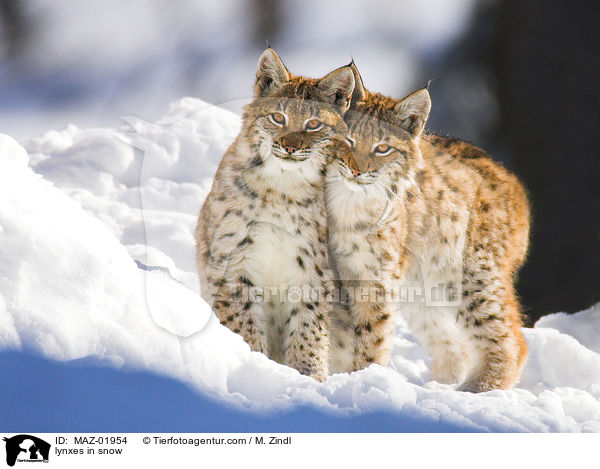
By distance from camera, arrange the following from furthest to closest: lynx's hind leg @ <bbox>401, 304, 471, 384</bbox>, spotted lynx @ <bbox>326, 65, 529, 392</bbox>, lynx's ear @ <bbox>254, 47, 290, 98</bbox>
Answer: lynx's hind leg @ <bbox>401, 304, 471, 384</bbox>, spotted lynx @ <bbox>326, 65, 529, 392</bbox>, lynx's ear @ <bbox>254, 47, 290, 98</bbox>

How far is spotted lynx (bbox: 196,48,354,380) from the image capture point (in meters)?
3.04

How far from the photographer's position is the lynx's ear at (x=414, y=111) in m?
3.17

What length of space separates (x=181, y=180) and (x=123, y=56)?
2.14ft

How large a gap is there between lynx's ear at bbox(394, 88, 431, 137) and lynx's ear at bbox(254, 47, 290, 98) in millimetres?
547

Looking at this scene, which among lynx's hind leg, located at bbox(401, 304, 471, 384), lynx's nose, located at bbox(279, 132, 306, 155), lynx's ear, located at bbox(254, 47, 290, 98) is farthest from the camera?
lynx's hind leg, located at bbox(401, 304, 471, 384)

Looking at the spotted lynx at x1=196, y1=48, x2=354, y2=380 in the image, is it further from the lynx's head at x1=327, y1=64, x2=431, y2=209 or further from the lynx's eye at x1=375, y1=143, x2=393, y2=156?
the lynx's eye at x1=375, y1=143, x2=393, y2=156

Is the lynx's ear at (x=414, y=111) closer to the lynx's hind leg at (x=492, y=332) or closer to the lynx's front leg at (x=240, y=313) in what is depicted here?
the lynx's hind leg at (x=492, y=332)

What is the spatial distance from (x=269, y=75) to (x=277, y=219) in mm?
646

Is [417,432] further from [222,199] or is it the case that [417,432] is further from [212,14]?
[212,14]

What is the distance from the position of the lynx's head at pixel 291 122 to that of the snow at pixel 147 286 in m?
0.17
